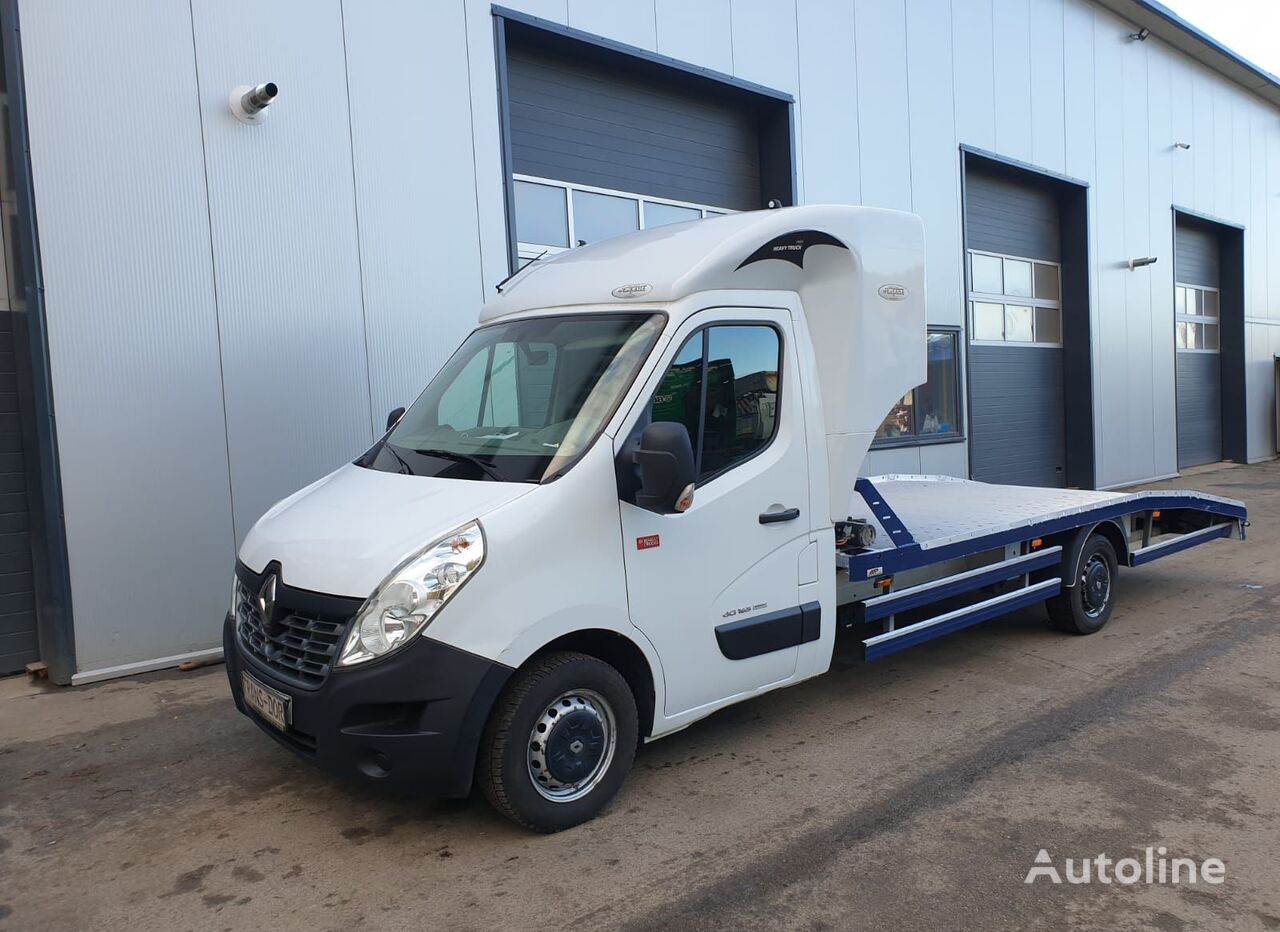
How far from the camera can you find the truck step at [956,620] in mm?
5465

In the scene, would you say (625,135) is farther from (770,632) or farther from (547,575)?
(547,575)

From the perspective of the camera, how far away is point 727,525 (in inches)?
175

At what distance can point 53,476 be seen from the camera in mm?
6379

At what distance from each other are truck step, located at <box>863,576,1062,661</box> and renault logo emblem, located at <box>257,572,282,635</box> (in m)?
3.18

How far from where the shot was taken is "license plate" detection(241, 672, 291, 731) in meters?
3.81

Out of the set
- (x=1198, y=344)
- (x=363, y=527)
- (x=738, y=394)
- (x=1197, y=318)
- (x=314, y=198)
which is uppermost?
(x=314, y=198)

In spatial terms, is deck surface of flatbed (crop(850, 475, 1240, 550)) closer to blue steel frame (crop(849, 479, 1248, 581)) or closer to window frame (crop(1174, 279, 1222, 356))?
blue steel frame (crop(849, 479, 1248, 581))

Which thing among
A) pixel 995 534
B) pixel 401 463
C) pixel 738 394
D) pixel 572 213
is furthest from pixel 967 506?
pixel 572 213

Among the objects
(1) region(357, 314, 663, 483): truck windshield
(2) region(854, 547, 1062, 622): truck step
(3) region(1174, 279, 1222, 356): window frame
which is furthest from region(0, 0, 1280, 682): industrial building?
(3) region(1174, 279, 1222, 356): window frame

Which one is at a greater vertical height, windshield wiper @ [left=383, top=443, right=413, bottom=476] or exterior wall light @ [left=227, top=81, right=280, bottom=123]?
exterior wall light @ [left=227, top=81, right=280, bottom=123]

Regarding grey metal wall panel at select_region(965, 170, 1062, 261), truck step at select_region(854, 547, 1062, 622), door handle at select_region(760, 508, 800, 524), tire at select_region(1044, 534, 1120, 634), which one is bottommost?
tire at select_region(1044, 534, 1120, 634)

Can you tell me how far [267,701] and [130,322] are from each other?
155 inches

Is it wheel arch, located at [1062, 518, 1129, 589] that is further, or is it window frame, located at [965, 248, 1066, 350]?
window frame, located at [965, 248, 1066, 350]

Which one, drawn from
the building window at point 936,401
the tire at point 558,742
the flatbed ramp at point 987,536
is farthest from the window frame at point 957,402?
the tire at point 558,742
